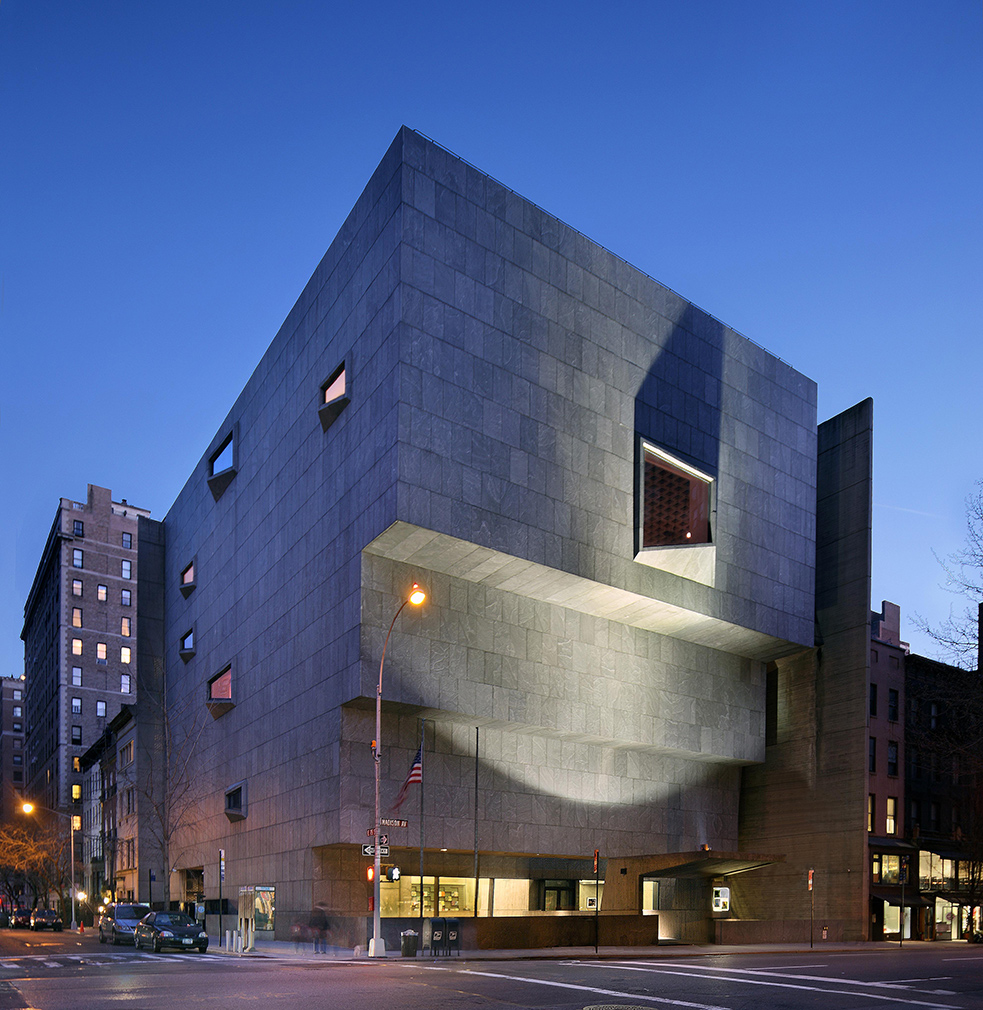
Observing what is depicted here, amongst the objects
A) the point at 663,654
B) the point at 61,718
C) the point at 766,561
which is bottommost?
the point at 61,718

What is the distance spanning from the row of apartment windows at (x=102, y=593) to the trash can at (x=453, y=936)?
365 ft

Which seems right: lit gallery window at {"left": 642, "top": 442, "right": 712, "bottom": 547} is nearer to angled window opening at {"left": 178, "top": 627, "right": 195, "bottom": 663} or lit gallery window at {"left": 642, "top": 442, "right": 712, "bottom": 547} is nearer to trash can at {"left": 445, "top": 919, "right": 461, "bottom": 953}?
trash can at {"left": 445, "top": 919, "right": 461, "bottom": 953}

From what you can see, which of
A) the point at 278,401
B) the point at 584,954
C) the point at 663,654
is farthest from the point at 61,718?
the point at 584,954

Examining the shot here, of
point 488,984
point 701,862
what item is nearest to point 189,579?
point 701,862

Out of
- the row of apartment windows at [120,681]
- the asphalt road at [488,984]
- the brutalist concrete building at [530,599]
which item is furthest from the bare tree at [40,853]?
the asphalt road at [488,984]

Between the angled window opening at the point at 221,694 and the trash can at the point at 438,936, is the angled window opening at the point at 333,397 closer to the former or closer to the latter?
the angled window opening at the point at 221,694

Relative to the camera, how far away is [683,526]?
49219mm

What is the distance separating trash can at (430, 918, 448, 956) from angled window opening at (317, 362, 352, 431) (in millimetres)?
22410

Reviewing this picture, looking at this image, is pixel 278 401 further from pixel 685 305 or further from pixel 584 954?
pixel 584 954

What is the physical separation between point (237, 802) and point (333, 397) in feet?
84.1

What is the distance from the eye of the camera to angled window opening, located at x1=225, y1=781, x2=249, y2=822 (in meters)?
54.7

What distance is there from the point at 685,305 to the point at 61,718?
103m

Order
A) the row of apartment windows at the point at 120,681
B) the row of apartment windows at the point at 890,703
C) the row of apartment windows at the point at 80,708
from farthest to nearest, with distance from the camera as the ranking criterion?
1. the row of apartment windows at the point at 120,681
2. the row of apartment windows at the point at 80,708
3. the row of apartment windows at the point at 890,703

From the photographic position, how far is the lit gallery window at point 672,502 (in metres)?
47.7
